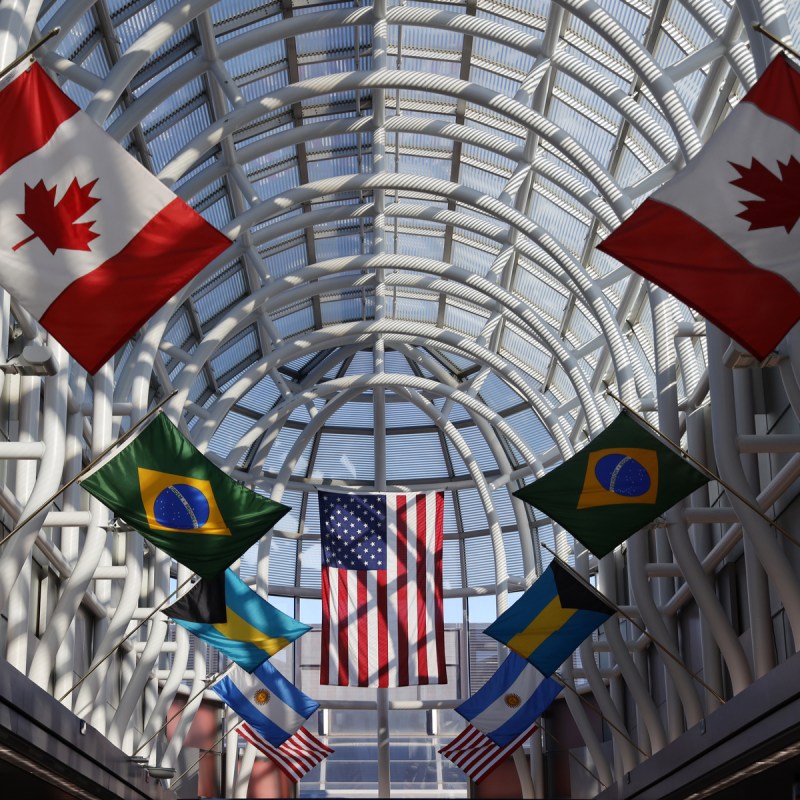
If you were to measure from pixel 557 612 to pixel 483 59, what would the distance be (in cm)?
1276

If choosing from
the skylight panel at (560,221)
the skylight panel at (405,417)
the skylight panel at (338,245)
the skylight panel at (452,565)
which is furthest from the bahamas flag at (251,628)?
the skylight panel at (405,417)

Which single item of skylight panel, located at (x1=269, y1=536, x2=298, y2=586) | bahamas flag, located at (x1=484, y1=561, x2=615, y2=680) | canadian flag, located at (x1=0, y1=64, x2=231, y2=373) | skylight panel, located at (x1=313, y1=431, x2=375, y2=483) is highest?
skylight panel, located at (x1=313, y1=431, x2=375, y2=483)

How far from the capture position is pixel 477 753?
2981cm

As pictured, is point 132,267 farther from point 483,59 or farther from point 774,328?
point 483,59

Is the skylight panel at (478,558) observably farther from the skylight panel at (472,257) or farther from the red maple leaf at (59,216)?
the red maple leaf at (59,216)

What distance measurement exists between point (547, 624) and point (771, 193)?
13024 millimetres

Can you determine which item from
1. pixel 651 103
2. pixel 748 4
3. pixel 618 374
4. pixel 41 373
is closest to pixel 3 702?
pixel 41 373

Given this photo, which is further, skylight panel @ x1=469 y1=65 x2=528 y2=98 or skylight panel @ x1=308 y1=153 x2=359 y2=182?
skylight panel @ x1=308 y1=153 x2=359 y2=182

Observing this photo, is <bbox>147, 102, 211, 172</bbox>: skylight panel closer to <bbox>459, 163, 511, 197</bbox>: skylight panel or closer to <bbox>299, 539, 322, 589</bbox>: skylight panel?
<bbox>459, 163, 511, 197</bbox>: skylight panel

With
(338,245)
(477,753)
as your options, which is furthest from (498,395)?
(477,753)

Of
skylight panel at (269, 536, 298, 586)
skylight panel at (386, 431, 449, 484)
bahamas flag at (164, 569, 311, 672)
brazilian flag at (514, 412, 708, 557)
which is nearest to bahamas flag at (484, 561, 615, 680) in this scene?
bahamas flag at (164, 569, 311, 672)

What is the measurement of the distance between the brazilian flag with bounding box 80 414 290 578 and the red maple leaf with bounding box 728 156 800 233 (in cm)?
691

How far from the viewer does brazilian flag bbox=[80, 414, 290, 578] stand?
47.4 ft

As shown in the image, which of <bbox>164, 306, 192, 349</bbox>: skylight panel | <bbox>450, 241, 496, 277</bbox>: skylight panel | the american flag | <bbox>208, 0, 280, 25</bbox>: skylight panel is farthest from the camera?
<bbox>450, 241, 496, 277</bbox>: skylight panel
